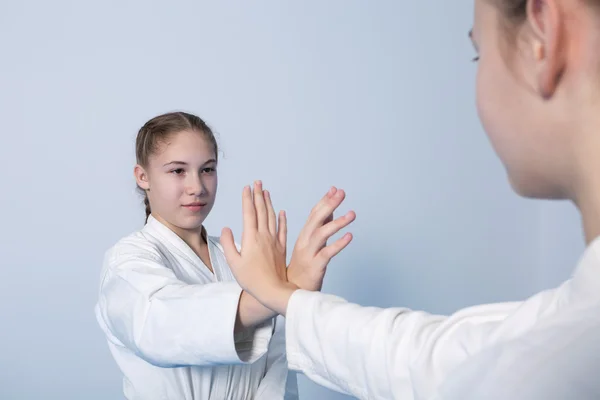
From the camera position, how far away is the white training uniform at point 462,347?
51 centimetres

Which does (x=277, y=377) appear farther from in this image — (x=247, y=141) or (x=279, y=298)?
(x=247, y=141)

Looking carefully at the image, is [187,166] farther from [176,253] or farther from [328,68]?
[328,68]

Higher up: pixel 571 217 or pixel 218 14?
pixel 218 14

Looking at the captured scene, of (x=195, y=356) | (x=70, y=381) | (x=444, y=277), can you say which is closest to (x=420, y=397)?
(x=195, y=356)

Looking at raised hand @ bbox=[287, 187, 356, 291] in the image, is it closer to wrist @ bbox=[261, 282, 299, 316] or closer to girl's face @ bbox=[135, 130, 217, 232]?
wrist @ bbox=[261, 282, 299, 316]

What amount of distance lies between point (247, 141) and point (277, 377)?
1.21 meters

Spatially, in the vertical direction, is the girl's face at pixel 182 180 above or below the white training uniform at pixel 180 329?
above

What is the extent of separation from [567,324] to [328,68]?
7.33 feet

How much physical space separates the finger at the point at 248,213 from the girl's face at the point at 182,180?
0.63 meters

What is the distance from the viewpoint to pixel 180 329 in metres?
1.11

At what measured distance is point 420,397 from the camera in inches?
25.0

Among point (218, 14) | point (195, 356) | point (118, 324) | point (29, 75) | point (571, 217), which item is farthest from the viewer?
point (571, 217)

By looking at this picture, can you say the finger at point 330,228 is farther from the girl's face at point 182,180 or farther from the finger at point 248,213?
the girl's face at point 182,180

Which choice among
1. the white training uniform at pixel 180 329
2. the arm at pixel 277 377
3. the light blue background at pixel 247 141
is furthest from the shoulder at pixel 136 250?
the light blue background at pixel 247 141
